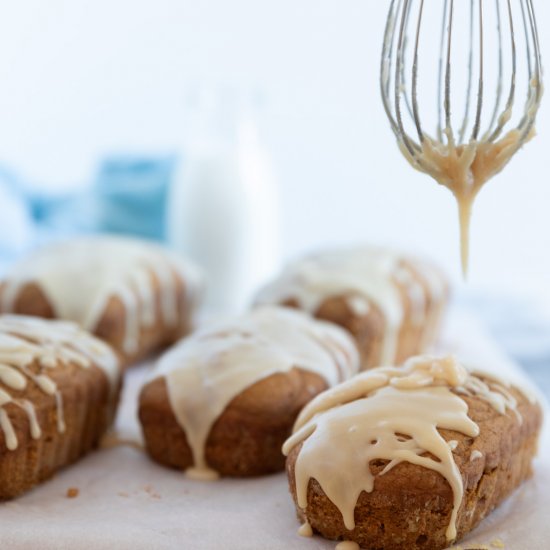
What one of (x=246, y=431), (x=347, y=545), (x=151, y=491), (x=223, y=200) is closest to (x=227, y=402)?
(x=246, y=431)

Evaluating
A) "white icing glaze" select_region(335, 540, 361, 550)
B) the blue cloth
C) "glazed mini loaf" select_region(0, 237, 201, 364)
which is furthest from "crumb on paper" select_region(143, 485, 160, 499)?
the blue cloth

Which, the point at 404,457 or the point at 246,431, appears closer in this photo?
the point at 404,457

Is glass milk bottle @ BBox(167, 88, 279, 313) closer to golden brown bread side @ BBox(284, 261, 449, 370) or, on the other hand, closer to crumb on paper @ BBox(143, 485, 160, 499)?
golden brown bread side @ BBox(284, 261, 449, 370)

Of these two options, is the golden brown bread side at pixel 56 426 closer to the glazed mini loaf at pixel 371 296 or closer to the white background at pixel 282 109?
the glazed mini loaf at pixel 371 296

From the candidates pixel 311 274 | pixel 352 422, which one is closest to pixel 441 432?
pixel 352 422

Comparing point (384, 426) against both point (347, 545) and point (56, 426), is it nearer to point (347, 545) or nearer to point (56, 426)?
point (347, 545)

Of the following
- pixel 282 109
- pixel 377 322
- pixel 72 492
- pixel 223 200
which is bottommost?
pixel 72 492
